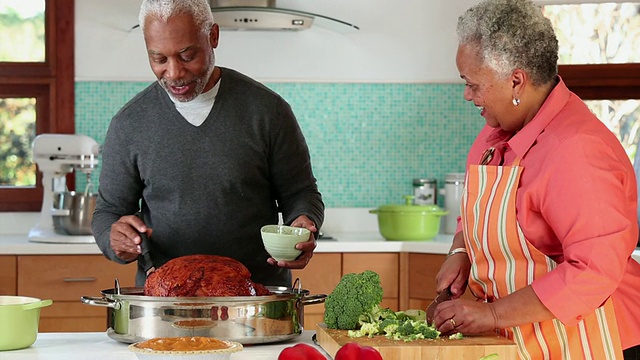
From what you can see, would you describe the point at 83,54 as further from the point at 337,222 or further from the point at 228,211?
the point at 228,211

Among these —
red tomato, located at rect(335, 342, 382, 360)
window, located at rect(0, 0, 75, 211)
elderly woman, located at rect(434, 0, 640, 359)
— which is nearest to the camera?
red tomato, located at rect(335, 342, 382, 360)

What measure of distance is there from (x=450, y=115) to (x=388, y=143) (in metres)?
0.32

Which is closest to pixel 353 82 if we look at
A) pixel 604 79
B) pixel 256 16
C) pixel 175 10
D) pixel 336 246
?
pixel 256 16

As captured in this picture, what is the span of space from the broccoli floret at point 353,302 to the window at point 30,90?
→ 9.04 ft

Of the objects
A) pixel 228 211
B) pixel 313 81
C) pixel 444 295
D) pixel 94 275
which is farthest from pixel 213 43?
pixel 313 81

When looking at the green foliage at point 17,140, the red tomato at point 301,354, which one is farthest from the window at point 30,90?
the red tomato at point 301,354

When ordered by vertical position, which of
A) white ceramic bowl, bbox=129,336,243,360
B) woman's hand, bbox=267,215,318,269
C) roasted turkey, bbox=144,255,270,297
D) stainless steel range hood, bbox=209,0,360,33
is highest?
stainless steel range hood, bbox=209,0,360,33

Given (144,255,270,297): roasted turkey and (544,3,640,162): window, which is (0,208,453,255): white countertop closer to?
(544,3,640,162): window

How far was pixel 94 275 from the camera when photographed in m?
3.91

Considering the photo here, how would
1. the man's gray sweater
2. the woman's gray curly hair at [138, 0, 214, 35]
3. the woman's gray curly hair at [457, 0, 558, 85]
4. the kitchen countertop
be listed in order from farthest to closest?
the kitchen countertop, the man's gray sweater, the woman's gray curly hair at [138, 0, 214, 35], the woman's gray curly hair at [457, 0, 558, 85]

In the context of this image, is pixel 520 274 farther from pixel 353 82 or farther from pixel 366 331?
pixel 353 82

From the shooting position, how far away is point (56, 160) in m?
4.11

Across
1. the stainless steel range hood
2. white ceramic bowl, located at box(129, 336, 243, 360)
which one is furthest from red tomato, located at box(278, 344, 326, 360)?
the stainless steel range hood

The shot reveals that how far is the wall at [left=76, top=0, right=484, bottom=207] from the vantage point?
4.50 m
